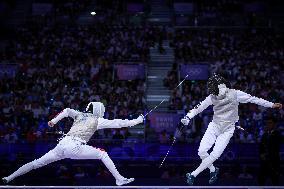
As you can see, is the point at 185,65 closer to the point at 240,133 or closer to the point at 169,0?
the point at 240,133

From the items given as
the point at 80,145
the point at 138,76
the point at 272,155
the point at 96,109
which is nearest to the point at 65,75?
the point at 138,76

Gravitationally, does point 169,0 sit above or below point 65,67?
above

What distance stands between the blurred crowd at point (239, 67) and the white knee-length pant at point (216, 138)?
20.8 ft

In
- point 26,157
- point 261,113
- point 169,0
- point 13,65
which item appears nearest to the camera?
point 26,157

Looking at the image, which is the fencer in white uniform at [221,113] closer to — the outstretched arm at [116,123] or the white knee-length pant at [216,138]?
the white knee-length pant at [216,138]

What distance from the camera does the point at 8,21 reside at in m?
24.9

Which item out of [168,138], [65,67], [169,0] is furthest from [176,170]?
[169,0]

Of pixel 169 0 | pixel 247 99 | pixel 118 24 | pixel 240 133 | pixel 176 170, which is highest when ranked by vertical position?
pixel 169 0

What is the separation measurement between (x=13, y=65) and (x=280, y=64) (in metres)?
11.4

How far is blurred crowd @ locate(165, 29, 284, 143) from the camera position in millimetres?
15719

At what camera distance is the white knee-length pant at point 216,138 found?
26.6 feet

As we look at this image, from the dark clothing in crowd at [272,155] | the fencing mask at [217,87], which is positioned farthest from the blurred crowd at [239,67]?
the fencing mask at [217,87]

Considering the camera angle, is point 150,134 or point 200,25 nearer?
point 150,134

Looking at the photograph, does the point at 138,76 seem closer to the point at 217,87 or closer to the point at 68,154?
the point at 217,87
